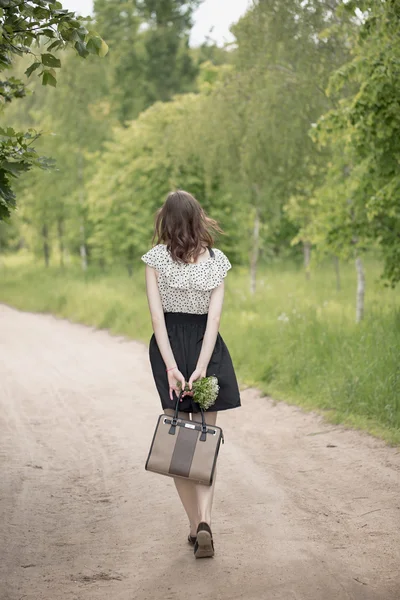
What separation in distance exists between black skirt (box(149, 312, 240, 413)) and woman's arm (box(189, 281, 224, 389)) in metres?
0.10

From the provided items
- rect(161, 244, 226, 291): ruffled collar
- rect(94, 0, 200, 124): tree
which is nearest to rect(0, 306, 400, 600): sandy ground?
rect(161, 244, 226, 291): ruffled collar

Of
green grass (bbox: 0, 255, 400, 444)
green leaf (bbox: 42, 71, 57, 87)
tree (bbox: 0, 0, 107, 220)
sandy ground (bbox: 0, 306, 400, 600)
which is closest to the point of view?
sandy ground (bbox: 0, 306, 400, 600)

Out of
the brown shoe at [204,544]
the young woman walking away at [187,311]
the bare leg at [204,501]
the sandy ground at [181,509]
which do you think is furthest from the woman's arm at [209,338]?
the sandy ground at [181,509]

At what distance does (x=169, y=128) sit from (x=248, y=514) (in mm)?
12233

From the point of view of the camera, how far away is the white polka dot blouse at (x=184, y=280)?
4.66 meters

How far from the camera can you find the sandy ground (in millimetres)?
4188

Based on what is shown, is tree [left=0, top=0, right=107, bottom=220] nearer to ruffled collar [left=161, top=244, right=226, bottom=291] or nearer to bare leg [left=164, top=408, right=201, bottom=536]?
ruffled collar [left=161, top=244, right=226, bottom=291]

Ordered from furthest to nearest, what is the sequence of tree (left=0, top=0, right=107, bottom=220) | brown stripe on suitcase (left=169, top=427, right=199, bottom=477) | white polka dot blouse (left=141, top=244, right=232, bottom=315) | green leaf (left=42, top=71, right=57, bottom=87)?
green leaf (left=42, top=71, right=57, bottom=87), tree (left=0, top=0, right=107, bottom=220), white polka dot blouse (left=141, top=244, right=232, bottom=315), brown stripe on suitcase (left=169, top=427, right=199, bottom=477)

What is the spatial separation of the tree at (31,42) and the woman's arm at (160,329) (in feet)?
4.48

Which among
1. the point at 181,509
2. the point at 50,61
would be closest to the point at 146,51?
the point at 50,61

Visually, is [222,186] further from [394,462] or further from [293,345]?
[394,462]

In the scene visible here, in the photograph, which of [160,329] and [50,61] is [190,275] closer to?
[160,329]

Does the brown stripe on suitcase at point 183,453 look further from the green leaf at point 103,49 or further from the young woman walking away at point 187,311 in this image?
the green leaf at point 103,49

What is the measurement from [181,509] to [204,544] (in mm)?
1058
